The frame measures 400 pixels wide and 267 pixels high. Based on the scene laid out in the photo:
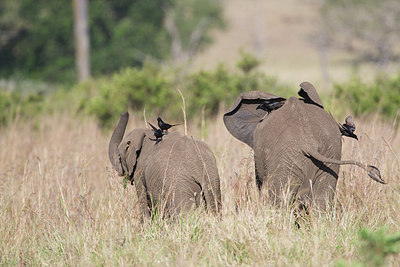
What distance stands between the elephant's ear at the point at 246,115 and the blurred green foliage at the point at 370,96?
5848mm

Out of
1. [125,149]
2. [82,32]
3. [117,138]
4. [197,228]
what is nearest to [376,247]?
[197,228]

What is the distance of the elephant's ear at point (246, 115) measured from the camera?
563 cm

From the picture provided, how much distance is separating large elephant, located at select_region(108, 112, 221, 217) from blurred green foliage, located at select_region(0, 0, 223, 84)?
865 inches

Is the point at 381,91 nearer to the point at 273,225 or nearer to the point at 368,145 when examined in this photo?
the point at 368,145

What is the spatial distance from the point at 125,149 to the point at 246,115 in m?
1.22

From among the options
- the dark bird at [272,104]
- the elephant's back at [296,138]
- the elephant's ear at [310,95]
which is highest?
the elephant's ear at [310,95]

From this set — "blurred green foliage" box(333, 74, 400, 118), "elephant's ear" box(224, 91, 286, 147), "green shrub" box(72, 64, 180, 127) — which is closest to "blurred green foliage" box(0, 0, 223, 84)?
"green shrub" box(72, 64, 180, 127)

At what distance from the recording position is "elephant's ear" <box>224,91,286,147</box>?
18.5 feet

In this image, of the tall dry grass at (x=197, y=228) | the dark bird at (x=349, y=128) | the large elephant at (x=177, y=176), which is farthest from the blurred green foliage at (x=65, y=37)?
the dark bird at (x=349, y=128)

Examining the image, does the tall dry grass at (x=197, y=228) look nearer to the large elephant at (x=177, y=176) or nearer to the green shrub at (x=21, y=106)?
the large elephant at (x=177, y=176)

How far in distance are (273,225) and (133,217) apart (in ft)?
4.47

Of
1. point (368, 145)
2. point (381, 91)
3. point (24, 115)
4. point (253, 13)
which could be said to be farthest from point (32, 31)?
point (253, 13)

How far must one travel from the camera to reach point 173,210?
528cm

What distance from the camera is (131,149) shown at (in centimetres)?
578
